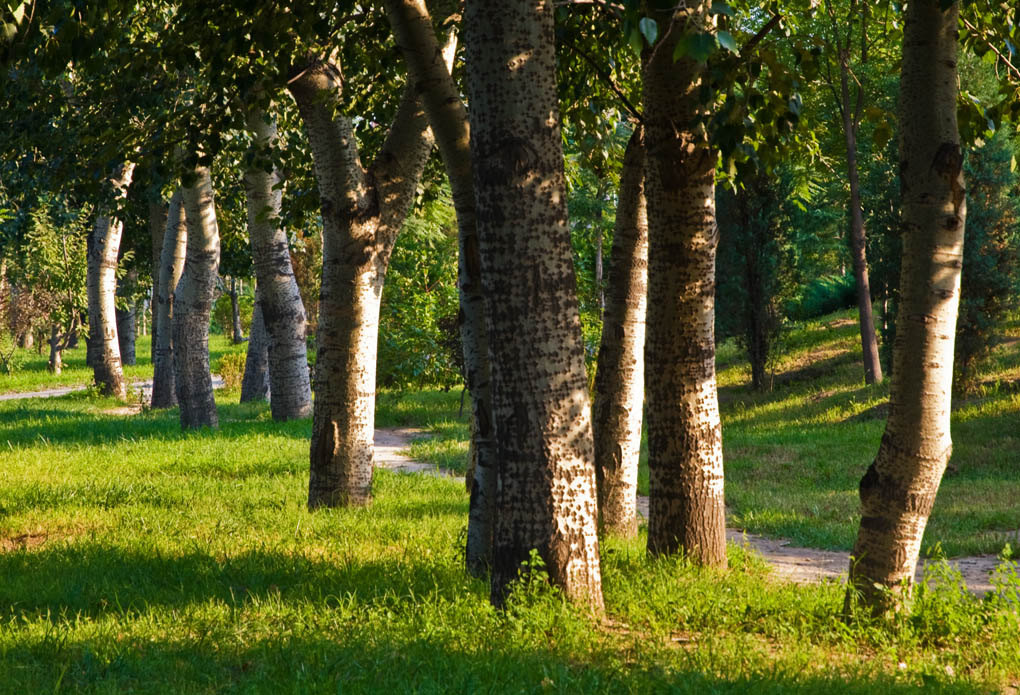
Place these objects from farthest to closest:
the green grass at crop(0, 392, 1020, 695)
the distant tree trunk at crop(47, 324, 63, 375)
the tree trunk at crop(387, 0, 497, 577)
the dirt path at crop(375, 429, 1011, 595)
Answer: the distant tree trunk at crop(47, 324, 63, 375), the dirt path at crop(375, 429, 1011, 595), the tree trunk at crop(387, 0, 497, 577), the green grass at crop(0, 392, 1020, 695)

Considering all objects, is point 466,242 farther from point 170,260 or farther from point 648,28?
point 170,260

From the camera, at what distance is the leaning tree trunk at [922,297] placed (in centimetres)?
499

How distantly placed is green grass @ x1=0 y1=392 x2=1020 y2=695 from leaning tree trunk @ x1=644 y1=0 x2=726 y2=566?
0.36m

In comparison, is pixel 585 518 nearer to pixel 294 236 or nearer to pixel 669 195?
pixel 669 195

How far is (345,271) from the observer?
816cm

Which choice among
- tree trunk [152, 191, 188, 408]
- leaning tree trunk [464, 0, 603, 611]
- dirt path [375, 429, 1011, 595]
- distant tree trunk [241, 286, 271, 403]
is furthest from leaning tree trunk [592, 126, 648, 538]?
distant tree trunk [241, 286, 271, 403]

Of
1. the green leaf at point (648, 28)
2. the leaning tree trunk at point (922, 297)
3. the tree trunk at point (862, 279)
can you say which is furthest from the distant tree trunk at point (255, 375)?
the green leaf at point (648, 28)

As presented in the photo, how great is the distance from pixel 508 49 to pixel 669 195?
4.78ft

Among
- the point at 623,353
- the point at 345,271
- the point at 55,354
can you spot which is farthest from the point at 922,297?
the point at 55,354

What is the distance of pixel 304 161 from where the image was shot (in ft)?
31.5

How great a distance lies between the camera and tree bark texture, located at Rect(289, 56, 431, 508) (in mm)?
8164

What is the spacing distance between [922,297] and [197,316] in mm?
12346

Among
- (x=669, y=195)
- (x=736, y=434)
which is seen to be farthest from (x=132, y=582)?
(x=736, y=434)

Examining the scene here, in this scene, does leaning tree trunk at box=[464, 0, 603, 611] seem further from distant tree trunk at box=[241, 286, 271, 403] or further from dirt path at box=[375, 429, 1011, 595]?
distant tree trunk at box=[241, 286, 271, 403]
